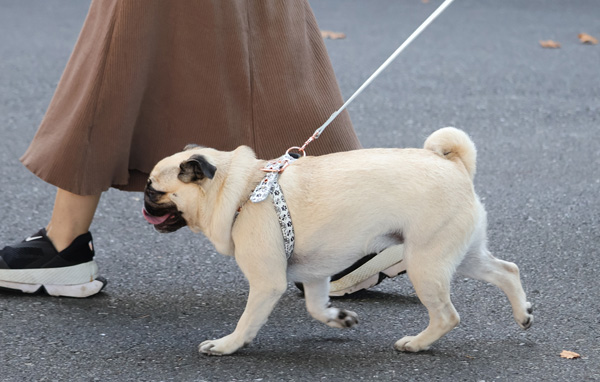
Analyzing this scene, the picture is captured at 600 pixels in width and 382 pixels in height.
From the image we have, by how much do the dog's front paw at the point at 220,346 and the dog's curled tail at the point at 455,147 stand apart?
886 millimetres

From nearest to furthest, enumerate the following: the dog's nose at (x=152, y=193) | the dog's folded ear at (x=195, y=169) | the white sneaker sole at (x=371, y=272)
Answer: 1. the dog's folded ear at (x=195, y=169)
2. the dog's nose at (x=152, y=193)
3. the white sneaker sole at (x=371, y=272)

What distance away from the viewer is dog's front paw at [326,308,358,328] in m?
2.96

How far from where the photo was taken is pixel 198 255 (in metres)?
3.75

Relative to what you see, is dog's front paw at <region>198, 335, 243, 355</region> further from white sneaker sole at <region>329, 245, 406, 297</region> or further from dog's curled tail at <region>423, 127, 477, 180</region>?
dog's curled tail at <region>423, 127, 477, 180</region>

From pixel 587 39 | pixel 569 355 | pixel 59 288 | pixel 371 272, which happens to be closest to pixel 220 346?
pixel 371 272

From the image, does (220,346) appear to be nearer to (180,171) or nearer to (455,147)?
(180,171)

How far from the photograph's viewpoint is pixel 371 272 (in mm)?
3209

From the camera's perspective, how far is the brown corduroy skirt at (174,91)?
9.95 ft

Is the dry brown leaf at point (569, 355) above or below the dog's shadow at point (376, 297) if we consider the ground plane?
above

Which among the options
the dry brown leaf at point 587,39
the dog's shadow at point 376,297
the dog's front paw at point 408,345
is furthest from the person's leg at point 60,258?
the dry brown leaf at point 587,39

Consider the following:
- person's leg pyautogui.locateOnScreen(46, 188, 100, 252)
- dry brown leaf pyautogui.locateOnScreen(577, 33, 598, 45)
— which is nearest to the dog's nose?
person's leg pyautogui.locateOnScreen(46, 188, 100, 252)

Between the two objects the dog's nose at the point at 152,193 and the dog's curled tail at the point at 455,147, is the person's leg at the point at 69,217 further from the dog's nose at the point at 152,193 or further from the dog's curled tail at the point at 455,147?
the dog's curled tail at the point at 455,147

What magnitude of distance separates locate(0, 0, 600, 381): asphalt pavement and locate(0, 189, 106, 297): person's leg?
0.06 meters

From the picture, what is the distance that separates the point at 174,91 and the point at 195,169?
547 millimetres
